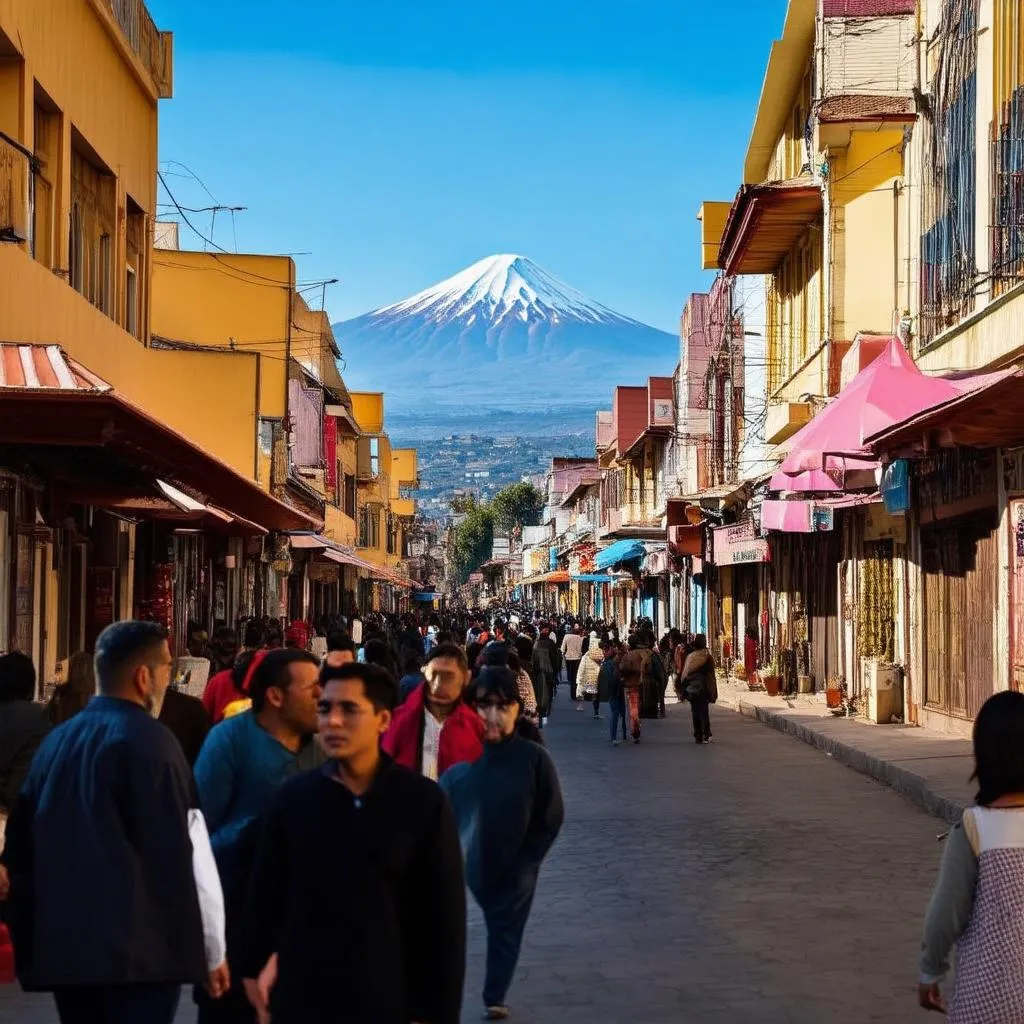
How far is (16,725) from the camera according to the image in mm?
8086

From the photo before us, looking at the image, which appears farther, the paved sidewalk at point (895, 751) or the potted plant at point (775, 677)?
the potted plant at point (775, 677)

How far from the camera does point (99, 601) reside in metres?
19.4

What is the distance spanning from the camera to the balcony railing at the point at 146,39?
19.4m

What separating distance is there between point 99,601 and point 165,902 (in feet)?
49.3

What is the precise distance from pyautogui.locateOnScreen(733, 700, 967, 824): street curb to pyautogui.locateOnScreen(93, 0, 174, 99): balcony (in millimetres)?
10958

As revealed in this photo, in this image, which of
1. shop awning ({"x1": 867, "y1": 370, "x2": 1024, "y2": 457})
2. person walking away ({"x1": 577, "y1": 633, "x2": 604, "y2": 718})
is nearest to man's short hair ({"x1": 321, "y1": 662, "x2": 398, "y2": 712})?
shop awning ({"x1": 867, "y1": 370, "x2": 1024, "y2": 457})

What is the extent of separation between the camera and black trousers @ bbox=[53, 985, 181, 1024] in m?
4.80

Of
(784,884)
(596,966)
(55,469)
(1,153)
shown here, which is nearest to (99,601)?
(55,469)

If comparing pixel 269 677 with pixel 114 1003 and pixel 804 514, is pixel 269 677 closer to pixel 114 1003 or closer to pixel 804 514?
pixel 114 1003

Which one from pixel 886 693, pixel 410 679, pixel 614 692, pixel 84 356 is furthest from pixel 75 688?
pixel 886 693

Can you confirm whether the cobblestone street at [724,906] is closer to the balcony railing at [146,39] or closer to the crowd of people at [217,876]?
the crowd of people at [217,876]

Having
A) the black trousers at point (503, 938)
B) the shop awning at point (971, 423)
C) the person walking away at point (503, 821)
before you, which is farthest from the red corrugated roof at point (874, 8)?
the black trousers at point (503, 938)

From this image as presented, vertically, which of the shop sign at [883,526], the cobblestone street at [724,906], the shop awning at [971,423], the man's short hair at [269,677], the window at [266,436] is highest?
the window at [266,436]

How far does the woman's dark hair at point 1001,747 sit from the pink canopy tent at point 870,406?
1200cm
